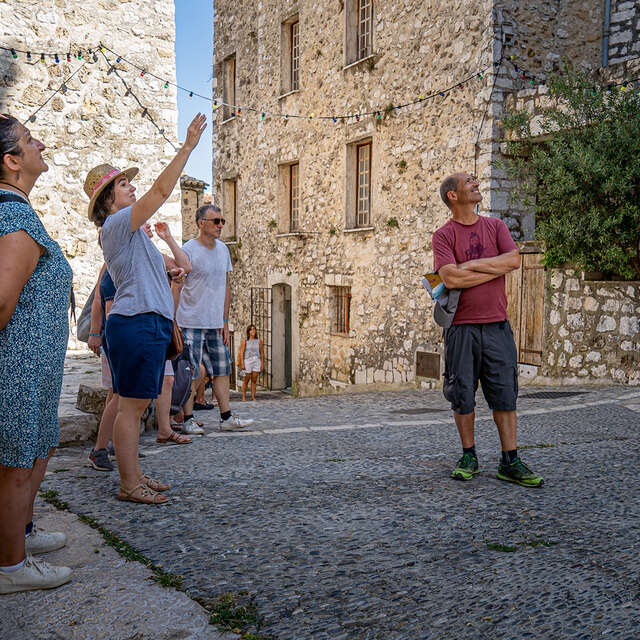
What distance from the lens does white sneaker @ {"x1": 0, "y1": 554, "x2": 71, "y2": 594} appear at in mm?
2373

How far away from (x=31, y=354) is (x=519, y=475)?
2.64m

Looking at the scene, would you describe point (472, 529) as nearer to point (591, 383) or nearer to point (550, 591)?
point (550, 591)

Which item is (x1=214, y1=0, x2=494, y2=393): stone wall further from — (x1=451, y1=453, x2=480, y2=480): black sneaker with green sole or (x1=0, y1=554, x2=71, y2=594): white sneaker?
(x1=0, y1=554, x2=71, y2=594): white sneaker

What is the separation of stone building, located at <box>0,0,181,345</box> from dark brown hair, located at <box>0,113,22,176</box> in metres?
7.13

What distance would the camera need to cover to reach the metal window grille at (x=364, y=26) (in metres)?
12.7

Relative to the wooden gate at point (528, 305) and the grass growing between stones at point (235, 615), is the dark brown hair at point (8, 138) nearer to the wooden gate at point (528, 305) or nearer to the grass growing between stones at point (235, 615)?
the grass growing between stones at point (235, 615)

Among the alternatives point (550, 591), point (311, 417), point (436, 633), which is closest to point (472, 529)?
point (550, 591)

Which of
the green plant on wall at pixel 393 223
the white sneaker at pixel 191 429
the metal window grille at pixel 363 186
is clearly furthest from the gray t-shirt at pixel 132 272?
the metal window grille at pixel 363 186

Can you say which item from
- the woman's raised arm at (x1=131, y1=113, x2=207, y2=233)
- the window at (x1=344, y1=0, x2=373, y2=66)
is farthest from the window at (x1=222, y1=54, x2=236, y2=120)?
the woman's raised arm at (x1=131, y1=113, x2=207, y2=233)

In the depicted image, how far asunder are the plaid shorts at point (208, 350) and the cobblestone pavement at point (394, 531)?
0.55 meters

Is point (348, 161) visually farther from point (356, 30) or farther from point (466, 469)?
point (466, 469)

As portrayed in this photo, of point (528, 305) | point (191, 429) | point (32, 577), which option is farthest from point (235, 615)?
point (528, 305)

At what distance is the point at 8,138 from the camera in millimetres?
2516

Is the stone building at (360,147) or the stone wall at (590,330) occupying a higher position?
the stone building at (360,147)
